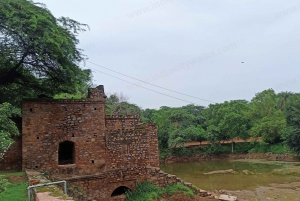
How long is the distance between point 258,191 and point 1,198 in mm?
15967

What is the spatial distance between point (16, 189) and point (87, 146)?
4.58 metres

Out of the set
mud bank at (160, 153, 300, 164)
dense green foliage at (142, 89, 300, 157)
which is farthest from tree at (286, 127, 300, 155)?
dense green foliage at (142, 89, 300, 157)

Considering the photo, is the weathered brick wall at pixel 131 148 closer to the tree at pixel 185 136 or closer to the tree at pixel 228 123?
the tree at pixel 185 136

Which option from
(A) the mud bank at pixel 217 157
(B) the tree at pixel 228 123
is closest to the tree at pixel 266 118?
(B) the tree at pixel 228 123

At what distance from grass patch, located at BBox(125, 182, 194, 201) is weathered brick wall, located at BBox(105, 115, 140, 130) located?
3.21m

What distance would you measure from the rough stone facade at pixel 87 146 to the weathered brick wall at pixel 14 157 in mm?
516

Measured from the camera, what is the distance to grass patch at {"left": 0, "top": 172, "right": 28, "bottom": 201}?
7.35m

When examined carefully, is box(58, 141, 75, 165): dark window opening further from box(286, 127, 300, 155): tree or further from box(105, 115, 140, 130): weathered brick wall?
box(286, 127, 300, 155): tree

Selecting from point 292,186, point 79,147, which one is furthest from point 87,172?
point 292,186

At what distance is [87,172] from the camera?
491 inches

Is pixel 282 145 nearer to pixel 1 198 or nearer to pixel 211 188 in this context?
pixel 211 188

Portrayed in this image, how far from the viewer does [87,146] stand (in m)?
12.6

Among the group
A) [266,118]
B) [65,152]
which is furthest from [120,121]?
[266,118]

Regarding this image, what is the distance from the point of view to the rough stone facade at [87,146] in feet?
38.8
